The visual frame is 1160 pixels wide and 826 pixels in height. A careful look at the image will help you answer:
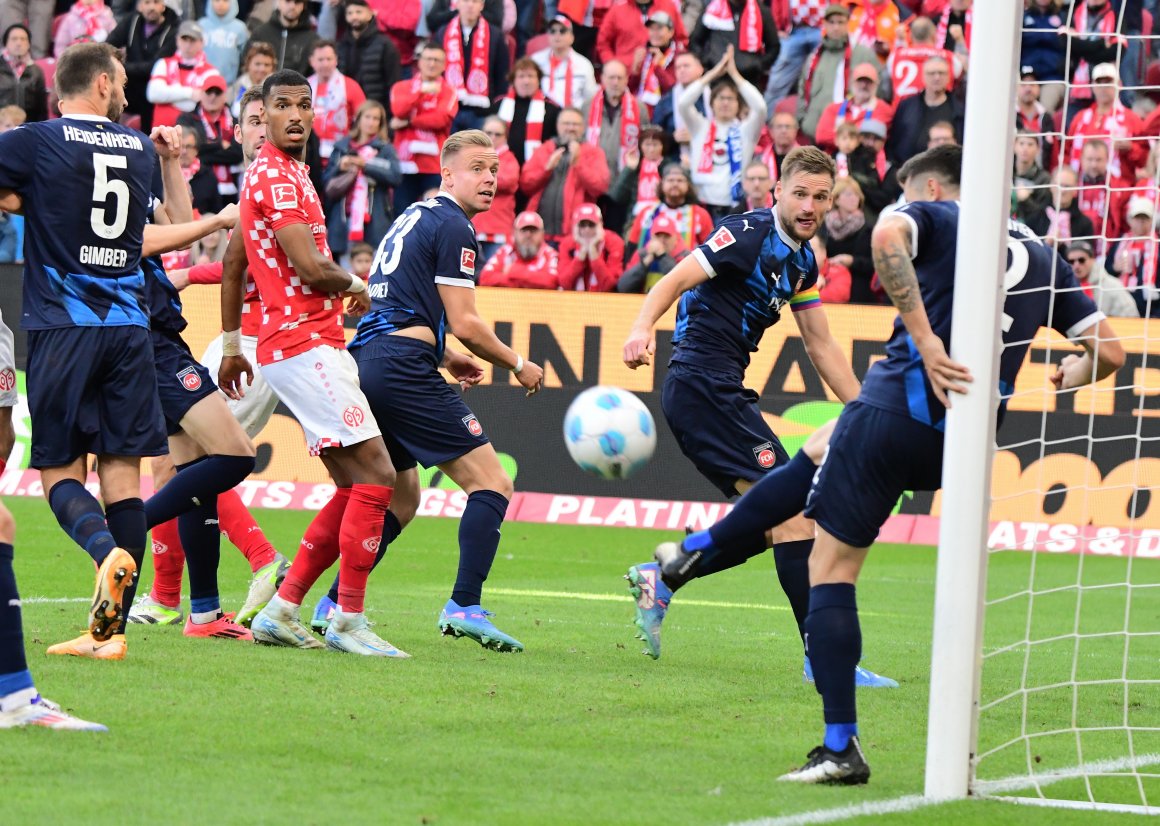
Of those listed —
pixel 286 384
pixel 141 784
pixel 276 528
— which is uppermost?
pixel 286 384

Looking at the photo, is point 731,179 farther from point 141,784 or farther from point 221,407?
point 141,784

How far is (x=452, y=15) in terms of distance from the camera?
62.6ft

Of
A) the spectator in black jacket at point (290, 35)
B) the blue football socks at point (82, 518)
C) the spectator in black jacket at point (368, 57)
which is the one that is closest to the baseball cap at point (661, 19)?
the spectator in black jacket at point (368, 57)

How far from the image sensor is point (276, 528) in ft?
44.0

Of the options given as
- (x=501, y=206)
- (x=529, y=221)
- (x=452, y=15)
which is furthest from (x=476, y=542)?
(x=452, y=15)

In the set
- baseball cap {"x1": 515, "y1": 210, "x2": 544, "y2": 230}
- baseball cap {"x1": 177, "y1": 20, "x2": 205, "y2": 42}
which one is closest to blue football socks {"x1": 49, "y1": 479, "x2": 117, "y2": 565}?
baseball cap {"x1": 515, "y1": 210, "x2": 544, "y2": 230}

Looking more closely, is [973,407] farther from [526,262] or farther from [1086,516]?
[526,262]

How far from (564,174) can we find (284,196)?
10.5 m

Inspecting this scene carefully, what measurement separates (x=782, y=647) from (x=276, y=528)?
611 centimetres

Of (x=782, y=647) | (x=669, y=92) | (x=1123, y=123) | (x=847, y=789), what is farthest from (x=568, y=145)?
(x=847, y=789)

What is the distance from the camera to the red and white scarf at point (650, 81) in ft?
61.3

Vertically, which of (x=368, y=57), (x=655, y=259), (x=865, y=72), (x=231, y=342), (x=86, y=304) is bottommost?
(x=655, y=259)

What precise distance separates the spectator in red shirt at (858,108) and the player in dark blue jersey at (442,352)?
10.4m

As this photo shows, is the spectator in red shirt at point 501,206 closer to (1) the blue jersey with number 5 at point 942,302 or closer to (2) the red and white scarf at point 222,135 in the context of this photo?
(2) the red and white scarf at point 222,135
